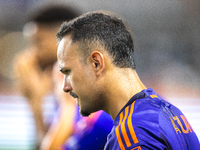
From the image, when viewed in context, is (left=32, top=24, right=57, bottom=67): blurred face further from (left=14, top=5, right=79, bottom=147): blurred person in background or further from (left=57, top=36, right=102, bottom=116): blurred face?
(left=57, top=36, right=102, bottom=116): blurred face

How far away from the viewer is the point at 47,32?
179 centimetres

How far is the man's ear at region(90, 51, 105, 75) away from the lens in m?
0.95

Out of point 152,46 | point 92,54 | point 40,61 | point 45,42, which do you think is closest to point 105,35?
point 92,54

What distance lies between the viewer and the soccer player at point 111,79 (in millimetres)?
813

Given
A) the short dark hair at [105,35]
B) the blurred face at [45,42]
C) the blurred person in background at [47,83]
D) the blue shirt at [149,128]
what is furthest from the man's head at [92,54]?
the blurred face at [45,42]

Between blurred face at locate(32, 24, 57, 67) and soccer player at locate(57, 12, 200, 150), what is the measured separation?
708 mm

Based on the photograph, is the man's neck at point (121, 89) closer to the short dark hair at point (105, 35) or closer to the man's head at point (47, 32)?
the short dark hair at point (105, 35)

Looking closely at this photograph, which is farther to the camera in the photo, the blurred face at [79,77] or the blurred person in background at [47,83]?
the blurred person in background at [47,83]

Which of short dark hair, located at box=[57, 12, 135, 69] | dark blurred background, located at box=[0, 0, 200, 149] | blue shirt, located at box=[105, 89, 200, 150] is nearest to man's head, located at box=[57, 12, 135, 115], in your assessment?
short dark hair, located at box=[57, 12, 135, 69]

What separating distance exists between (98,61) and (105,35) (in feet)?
0.39

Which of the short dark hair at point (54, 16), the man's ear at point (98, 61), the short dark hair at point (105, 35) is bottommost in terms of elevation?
the man's ear at point (98, 61)

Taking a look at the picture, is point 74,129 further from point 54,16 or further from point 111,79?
point 54,16

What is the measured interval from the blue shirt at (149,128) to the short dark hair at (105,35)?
0.19 meters

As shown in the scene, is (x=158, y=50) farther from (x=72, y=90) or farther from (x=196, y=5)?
(x=72, y=90)
